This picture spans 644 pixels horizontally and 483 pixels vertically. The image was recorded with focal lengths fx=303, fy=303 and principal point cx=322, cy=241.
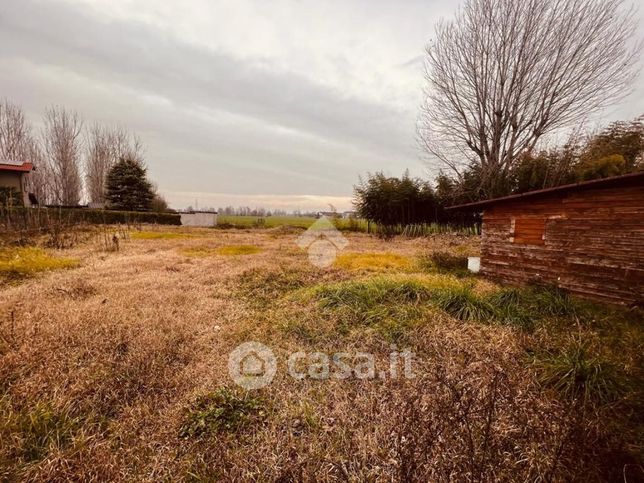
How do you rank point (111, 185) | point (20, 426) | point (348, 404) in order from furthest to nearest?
point (111, 185), point (348, 404), point (20, 426)

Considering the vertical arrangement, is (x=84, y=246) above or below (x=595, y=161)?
below

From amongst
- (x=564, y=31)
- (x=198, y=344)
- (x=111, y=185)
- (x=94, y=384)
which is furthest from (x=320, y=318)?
(x=111, y=185)

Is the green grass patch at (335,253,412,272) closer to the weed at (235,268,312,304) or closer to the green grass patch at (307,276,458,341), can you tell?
the weed at (235,268,312,304)

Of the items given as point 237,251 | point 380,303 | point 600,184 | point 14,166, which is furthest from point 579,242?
point 14,166

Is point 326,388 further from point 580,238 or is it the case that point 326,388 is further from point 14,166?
point 14,166

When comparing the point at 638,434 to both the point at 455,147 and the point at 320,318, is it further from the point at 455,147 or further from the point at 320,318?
the point at 455,147

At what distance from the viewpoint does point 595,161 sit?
1306cm

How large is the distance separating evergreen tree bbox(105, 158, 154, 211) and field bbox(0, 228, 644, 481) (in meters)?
28.2

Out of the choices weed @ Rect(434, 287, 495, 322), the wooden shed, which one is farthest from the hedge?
the wooden shed

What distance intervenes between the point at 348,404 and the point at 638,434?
2.43 meters

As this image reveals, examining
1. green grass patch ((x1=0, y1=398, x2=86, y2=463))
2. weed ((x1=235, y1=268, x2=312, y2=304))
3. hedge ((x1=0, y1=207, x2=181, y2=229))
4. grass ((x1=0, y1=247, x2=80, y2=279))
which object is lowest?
green grass patch ((x1=0, y1=398, x2=86, y2=463))

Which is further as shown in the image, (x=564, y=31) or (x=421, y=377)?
(x=564, y=31)

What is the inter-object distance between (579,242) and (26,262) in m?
12.9

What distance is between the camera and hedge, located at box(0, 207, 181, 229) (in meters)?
13.2
